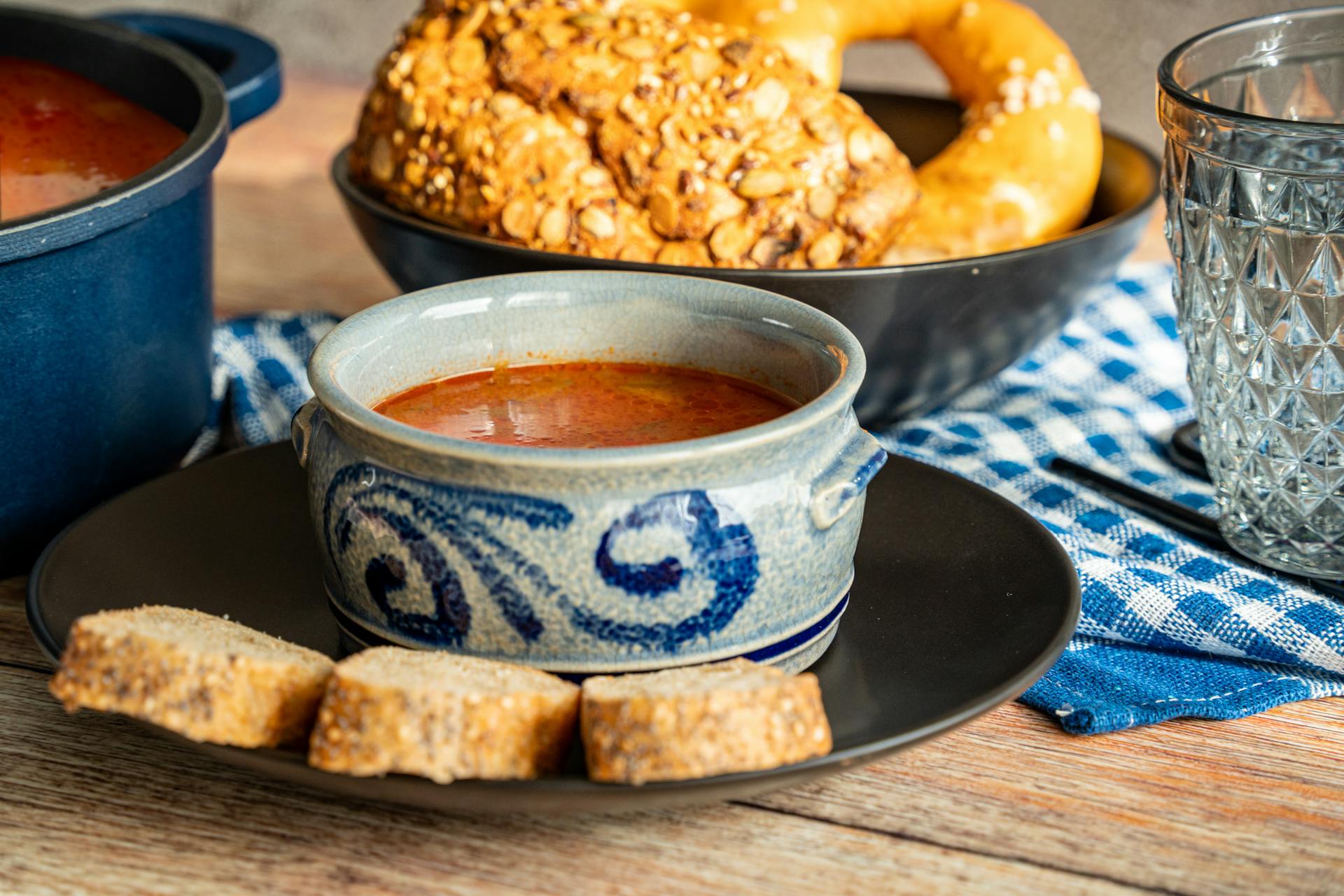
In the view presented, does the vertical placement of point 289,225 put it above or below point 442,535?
below

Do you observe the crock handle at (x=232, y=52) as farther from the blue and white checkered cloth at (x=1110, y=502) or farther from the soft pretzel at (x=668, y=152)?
the blue and white checkered cloth at (x=1110, y=502)

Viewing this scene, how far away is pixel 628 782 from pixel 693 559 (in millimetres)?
117

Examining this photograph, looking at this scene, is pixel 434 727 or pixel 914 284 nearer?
pixel 434 727

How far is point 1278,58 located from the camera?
3.32 feet

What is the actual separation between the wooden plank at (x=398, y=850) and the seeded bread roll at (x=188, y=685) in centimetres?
8

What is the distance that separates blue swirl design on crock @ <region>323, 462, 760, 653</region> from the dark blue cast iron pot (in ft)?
A: 0.92

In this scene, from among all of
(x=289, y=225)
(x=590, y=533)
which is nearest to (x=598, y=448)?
(x=590, y=533)

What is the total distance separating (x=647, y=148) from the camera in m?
1.04

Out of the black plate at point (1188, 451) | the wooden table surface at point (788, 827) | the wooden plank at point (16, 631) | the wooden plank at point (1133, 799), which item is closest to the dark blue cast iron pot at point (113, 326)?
the wooden plank at point (16, 631)

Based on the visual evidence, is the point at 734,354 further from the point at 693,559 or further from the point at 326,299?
the point at 326,299

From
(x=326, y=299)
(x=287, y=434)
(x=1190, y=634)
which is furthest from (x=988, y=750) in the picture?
(x=326, y=299)

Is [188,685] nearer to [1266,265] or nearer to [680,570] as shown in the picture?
[680,570]

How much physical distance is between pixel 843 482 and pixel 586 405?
0.59 ft

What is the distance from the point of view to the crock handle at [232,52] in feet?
3.76
